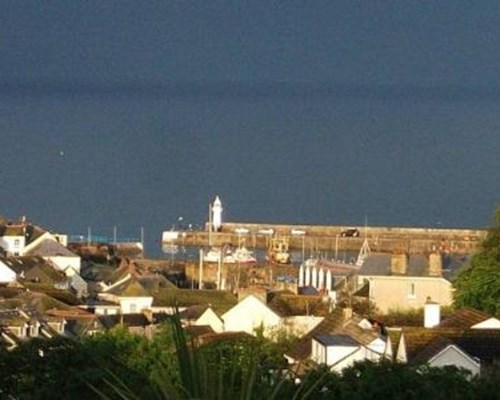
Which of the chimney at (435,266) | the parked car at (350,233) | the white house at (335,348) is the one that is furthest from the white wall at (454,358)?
the parked car at (350,233)

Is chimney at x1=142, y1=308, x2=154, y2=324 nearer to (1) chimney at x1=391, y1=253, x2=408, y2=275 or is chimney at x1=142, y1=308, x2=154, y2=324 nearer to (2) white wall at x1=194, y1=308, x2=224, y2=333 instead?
(2) white wall at x1=194, y1=308, x2=224, y2=333

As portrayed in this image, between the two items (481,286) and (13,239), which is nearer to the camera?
(481,286)

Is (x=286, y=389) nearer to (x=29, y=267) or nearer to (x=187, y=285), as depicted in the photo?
(x=29, y=267)

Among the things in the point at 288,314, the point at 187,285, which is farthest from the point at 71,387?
the point at 187,285

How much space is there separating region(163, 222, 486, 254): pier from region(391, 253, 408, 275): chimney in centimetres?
6135

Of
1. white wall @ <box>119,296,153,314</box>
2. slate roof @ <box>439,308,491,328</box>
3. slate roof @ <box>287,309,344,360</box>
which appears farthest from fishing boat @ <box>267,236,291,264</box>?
slate roof @ <box>439,308,491,328</box>

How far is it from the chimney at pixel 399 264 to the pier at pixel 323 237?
6135 cm

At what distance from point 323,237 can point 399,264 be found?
75.0 metres

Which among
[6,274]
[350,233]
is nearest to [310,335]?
[6,274]

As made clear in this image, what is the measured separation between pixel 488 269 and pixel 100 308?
46.5 ft

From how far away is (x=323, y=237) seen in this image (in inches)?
4707

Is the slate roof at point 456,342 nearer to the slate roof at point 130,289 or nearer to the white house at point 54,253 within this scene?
the slate roof at point 130,289

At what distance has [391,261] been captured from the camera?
46.0 meters

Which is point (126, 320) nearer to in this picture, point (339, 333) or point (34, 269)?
point (34, 269)
